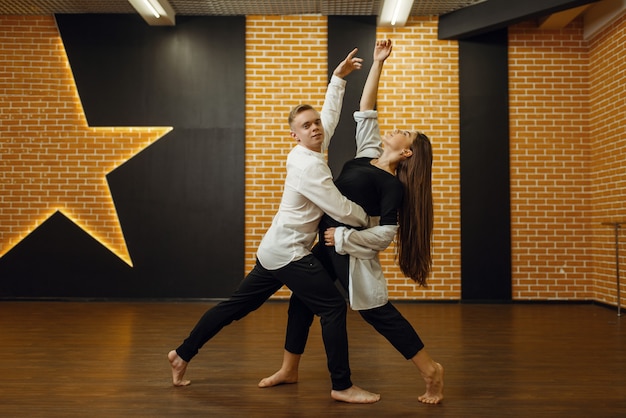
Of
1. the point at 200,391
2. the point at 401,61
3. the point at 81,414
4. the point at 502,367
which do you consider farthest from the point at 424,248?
the point at 401,61

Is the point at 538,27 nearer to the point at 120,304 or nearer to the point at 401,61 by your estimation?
the point at 401,61

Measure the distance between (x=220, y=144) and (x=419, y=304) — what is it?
8.22 ft

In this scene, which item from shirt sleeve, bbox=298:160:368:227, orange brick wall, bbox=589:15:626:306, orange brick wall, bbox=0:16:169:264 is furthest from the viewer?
orange brick wall, bbox=0:16:169:264

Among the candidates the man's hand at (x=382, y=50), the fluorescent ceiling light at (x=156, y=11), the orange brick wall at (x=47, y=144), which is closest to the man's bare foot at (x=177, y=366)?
the man's hand at (x=382, y=50)

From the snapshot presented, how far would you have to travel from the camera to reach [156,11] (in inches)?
204

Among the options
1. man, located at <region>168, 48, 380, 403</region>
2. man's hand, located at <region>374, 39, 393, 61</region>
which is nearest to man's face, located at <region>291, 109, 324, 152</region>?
man, located at <region>168, 48, 380, 403</region>

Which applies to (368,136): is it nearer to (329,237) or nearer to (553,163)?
(329,237)

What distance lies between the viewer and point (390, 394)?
8.12 feet

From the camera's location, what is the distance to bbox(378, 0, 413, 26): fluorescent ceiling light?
491cm

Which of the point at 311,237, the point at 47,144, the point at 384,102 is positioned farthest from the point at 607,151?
the point at 47,144

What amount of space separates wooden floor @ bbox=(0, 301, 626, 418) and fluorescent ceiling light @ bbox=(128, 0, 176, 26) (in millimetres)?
2731

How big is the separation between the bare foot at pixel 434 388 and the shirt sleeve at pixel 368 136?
0.96m

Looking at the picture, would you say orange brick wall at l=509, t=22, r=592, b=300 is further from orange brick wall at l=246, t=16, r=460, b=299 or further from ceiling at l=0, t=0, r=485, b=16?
ceiling at l=0, t=0, r=485, b=16

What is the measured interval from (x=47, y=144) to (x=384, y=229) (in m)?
4.49
